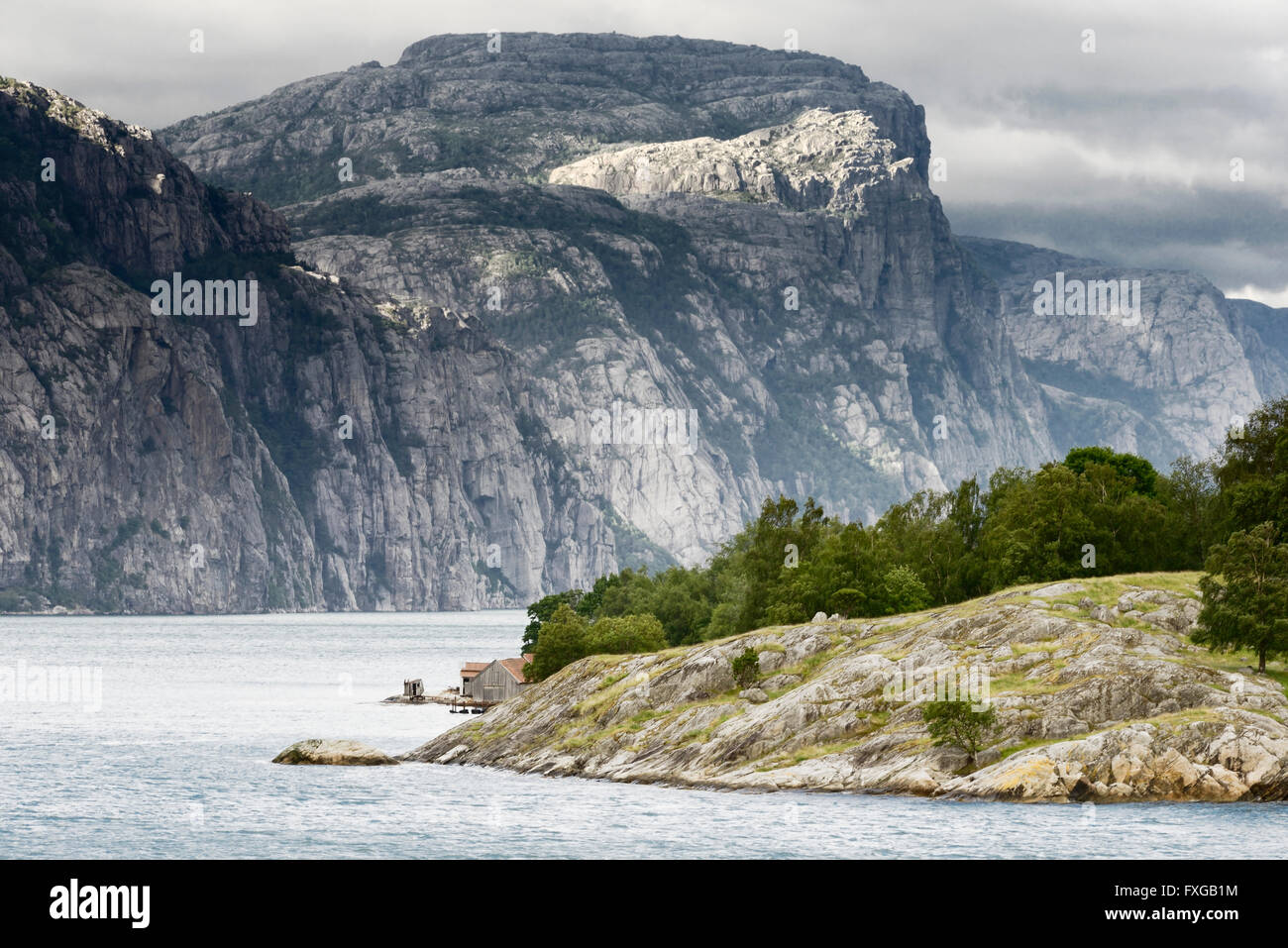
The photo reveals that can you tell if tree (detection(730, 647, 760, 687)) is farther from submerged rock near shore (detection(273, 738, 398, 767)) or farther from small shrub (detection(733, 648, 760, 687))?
submerged rock near shore (detection(273, 738, 398, 767))

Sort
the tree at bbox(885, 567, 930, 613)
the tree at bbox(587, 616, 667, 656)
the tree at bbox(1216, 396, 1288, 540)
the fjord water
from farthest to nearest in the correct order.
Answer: the tree at bbox(587, 616, 667, 656)
the tree at bbox(885, 567, 930, 613)
the tree at bbox(1216, 396, 1288, 540)
the fjord water

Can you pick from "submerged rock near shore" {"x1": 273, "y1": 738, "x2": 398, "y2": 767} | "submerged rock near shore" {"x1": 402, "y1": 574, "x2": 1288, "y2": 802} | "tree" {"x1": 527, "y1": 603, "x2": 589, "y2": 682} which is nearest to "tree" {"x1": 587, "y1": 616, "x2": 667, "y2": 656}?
"tree" {"x1": 527, "y1": 603, "x2": 589, "y2": 682}

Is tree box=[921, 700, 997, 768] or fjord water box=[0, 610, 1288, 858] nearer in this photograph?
fjord water box=[0, 610, 1288, 858]

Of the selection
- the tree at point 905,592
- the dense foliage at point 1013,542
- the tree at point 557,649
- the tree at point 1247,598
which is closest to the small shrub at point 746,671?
the dense foliage at point 1013,542

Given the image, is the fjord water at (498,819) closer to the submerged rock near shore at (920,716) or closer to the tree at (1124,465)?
the submerged rock near shore at (920,716)

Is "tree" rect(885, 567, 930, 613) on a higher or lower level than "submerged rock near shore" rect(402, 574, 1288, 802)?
higher
